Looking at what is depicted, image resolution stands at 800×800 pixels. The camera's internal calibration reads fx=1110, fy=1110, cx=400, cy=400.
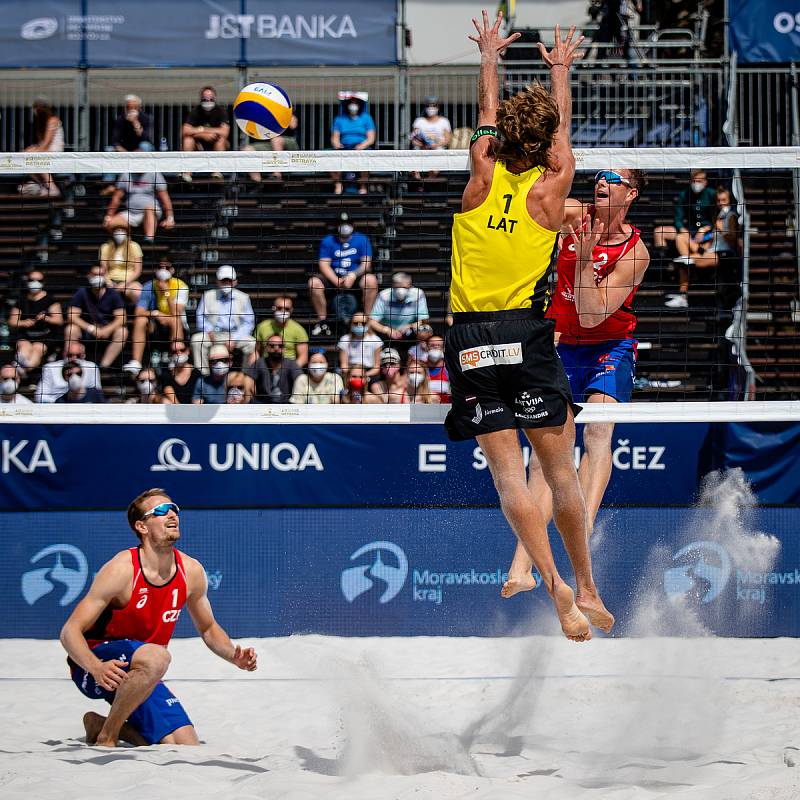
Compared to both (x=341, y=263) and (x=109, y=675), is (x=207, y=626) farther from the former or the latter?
(x=341, y=263)

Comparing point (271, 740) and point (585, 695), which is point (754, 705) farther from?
point (271, 740)

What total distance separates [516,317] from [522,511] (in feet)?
2.38

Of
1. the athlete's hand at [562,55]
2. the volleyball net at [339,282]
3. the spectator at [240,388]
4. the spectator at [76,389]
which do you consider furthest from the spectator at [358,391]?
the athlete's hand at [562,55]

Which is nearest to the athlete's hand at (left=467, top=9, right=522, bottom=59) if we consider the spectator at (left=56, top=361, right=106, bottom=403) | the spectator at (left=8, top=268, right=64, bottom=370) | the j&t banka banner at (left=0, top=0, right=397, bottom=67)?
the spectator at (left=56, top=361, right=106, bottom=403)

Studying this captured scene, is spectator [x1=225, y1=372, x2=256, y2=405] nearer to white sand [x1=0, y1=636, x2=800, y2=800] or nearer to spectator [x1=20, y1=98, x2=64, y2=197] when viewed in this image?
white sand [x1=0, y1=636, x2=800, y2=800]

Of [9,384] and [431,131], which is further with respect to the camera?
[431,131]

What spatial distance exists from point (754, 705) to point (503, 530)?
6.44 ft

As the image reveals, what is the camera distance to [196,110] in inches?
395

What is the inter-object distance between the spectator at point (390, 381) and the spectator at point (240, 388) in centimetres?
81

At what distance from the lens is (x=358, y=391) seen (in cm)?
767

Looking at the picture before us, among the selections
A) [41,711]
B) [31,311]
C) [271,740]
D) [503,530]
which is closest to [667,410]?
[503,530]

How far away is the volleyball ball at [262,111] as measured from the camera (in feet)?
19.7

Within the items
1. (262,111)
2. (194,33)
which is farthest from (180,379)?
(194,33)

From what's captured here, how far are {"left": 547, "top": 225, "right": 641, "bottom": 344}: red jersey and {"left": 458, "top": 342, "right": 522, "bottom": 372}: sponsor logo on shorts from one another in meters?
0.92
